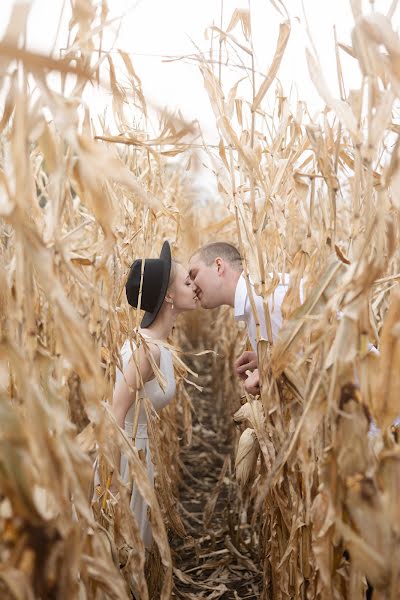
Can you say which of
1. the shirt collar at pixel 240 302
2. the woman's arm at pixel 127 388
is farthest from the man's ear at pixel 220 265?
the woman's arm at pixel 127 388

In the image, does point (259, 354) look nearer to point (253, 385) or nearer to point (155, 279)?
point (253, 385)

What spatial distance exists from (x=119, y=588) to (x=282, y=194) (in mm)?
994

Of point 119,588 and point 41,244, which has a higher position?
point 41,244

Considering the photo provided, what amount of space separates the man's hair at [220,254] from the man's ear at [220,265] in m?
0.02

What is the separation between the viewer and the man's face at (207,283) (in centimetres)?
186

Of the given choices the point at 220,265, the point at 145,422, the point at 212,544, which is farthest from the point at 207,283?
the point at 212,544

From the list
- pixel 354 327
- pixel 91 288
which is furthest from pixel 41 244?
pixel 354 327

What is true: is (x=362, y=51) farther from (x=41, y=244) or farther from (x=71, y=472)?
(x=71, y=472)

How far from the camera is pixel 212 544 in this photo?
6.34 ft

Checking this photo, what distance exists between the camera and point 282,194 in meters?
1.51

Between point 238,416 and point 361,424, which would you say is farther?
point 238,416

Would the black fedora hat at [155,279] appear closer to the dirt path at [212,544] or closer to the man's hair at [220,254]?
the man's hair at [220,254]

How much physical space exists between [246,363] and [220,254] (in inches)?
16.5

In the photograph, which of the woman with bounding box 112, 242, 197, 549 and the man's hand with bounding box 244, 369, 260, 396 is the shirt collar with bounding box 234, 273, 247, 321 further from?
the man's hand with bounding box 244, 369, 260, 396
